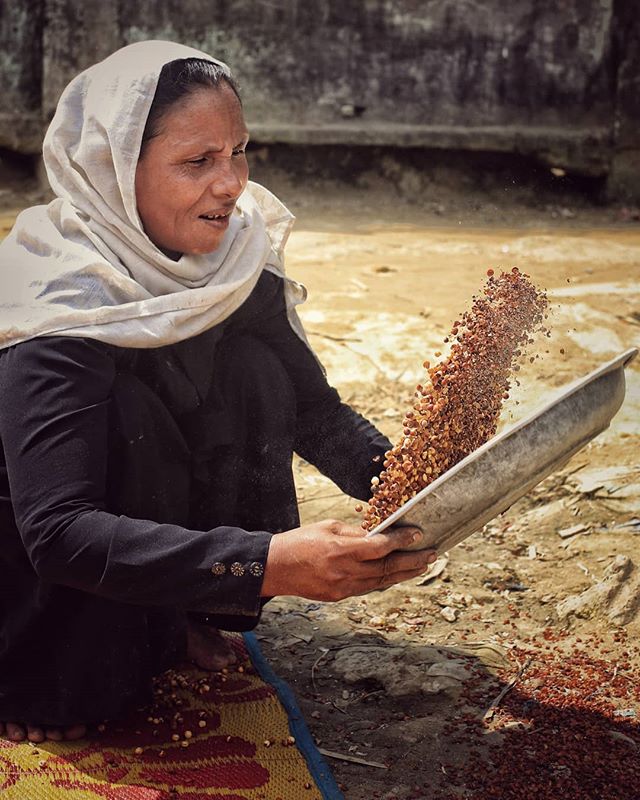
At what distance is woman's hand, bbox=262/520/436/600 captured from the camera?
6.52 feet

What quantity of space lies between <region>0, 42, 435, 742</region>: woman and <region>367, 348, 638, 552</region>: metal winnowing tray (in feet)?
0.23

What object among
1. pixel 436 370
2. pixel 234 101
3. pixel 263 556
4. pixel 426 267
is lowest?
pixel 426 267

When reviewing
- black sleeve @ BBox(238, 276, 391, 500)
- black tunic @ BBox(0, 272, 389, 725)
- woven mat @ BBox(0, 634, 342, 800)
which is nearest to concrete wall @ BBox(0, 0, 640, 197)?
black sleeve @ BBox(238, 276, 391, 500)

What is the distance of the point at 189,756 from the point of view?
2.31 meters

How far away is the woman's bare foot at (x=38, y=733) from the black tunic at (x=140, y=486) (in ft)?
0.10

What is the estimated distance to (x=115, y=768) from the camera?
226 cm

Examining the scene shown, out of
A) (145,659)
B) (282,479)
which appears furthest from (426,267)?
(145,659)

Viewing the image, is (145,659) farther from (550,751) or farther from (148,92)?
(148,92)

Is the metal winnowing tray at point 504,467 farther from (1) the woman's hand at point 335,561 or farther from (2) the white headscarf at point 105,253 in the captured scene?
(2) the white headscarf at point 105,253

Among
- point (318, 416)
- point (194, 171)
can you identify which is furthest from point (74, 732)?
point (194, 171)

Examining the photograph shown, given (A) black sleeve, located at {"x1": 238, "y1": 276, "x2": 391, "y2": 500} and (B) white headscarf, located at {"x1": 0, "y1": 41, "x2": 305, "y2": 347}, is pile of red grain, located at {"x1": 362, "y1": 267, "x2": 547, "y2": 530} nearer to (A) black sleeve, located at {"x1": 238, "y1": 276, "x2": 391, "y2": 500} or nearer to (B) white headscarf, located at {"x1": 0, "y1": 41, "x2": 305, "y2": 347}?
(A) black sleeve, located at {"x1": 238, "y1": 276, "x2": 391, "y2": 500}

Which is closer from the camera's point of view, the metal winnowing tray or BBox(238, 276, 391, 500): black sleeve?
the metal winnowing tray

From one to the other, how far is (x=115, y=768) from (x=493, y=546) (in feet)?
5.23

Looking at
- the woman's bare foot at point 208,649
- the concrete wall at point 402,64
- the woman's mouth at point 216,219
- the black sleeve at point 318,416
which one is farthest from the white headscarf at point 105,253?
the concrete wall at point 402,64
